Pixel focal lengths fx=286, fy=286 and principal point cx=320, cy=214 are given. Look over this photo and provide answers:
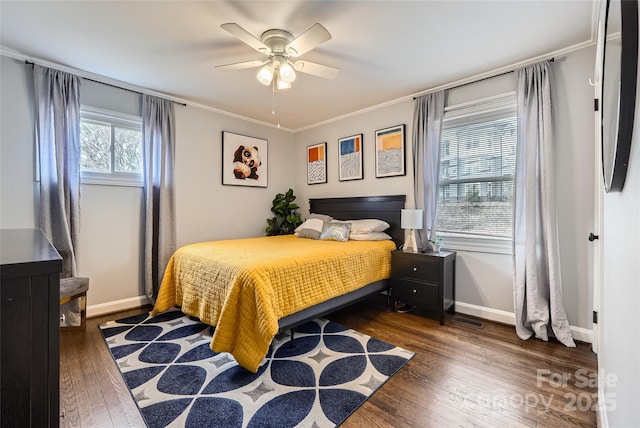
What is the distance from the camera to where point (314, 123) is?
181 inches

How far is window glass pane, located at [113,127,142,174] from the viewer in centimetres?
319

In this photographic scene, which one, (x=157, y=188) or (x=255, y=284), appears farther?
(x=157, y=188)

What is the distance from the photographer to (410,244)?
3195mm

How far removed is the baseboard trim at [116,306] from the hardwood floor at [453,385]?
47 centimetres

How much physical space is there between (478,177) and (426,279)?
1226mm

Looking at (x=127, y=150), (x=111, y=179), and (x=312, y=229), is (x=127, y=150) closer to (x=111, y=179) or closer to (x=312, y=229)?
(x=111, y=179)

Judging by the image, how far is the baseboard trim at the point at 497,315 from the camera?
2.42m

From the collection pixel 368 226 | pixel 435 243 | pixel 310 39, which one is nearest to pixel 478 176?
pixel 435 243

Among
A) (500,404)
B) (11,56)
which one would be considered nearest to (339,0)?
(500,404)

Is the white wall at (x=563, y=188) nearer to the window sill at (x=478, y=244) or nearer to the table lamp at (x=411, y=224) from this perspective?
the window sill at (x=478, y=244)

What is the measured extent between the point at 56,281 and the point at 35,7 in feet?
8.04

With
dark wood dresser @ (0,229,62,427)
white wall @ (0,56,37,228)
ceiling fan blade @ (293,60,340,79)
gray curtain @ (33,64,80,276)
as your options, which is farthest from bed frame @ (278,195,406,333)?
white wall @ (0,56,37,228)

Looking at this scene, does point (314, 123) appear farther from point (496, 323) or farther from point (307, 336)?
point (496, 323)

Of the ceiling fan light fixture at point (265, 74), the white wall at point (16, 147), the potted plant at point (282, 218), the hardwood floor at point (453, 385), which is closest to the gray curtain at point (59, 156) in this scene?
the white wall at point (16, 147)
